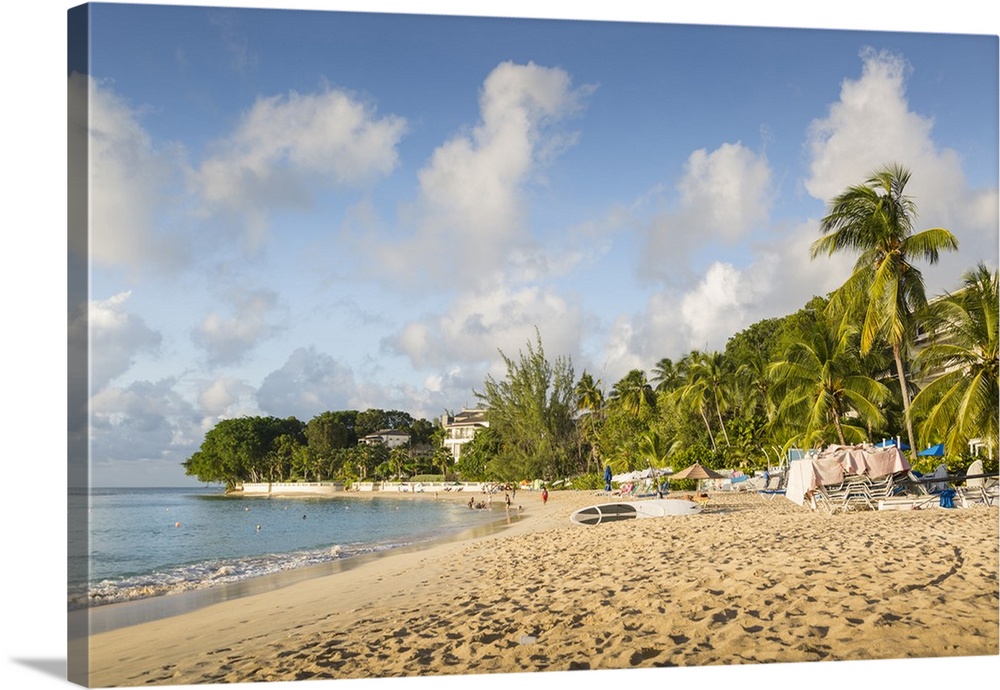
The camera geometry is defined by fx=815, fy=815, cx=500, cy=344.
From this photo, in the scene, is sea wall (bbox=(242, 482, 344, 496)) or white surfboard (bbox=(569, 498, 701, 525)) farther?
sea wall (bbox=(242, 482, 344, 496))

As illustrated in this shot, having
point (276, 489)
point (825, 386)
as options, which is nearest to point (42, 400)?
point (825, 386)

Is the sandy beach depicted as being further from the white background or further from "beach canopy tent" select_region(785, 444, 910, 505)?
"beach canopy tent" select_region(785, 444, 910, 505)

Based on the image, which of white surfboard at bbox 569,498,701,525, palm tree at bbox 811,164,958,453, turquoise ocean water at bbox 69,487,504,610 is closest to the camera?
turquoise ocean water at bbox 69,487,504,610

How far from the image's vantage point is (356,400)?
281 inches

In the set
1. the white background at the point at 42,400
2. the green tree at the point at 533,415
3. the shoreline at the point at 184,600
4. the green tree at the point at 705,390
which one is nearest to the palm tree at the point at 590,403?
the green tree at the point at 533,415

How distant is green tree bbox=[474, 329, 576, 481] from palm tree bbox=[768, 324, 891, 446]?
5.83 meters

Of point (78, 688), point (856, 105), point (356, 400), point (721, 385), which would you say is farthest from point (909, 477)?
point (721, 385)

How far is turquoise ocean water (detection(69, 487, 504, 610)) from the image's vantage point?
16.1 feet

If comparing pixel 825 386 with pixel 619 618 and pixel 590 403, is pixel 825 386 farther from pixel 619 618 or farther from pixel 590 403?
pixel 619 618

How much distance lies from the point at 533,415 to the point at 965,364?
1394 cm

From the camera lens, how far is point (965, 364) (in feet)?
34.5

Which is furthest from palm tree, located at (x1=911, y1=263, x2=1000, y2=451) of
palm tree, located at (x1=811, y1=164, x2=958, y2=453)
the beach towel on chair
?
the beach towel on chair

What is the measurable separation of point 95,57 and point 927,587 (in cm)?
653

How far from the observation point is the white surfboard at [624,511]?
13.4 m
